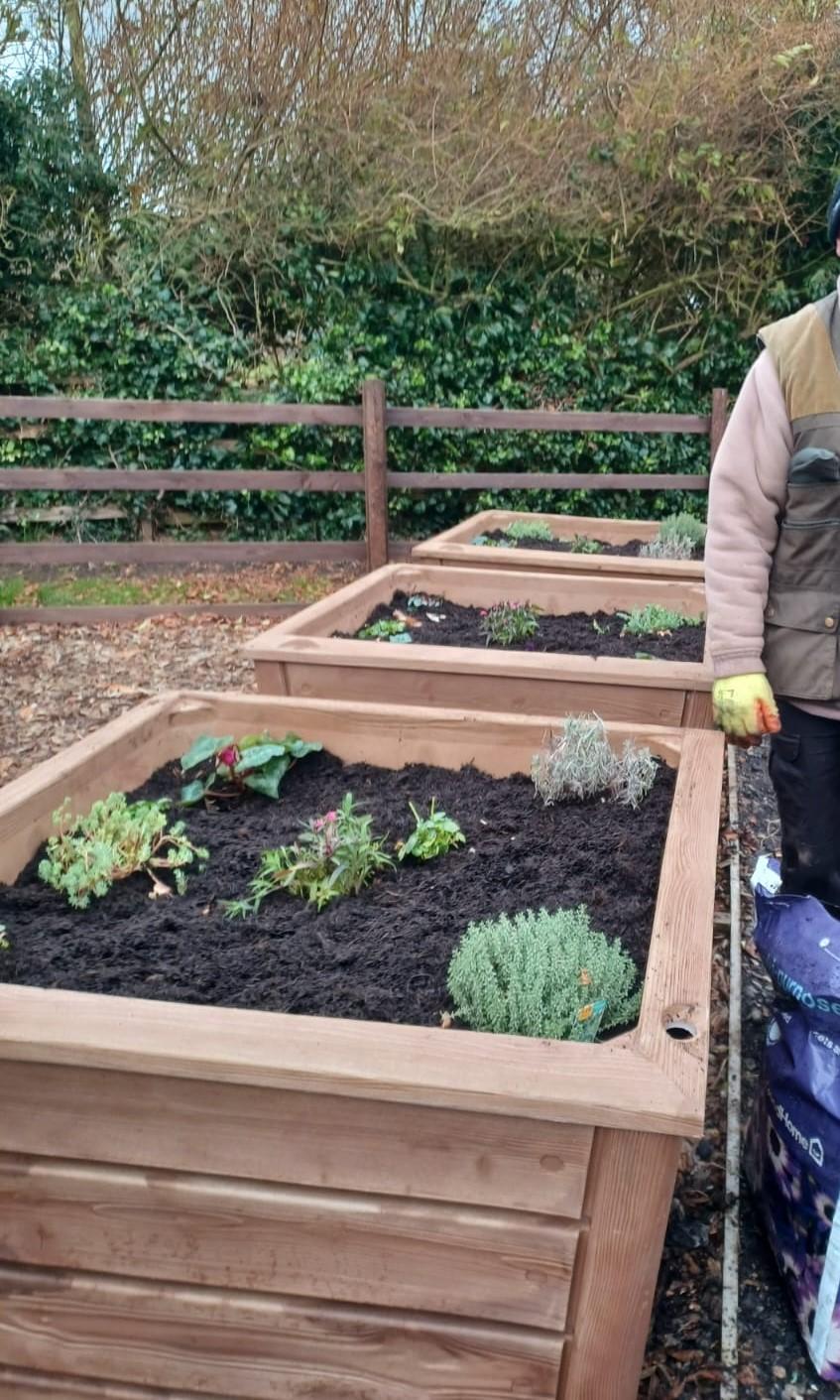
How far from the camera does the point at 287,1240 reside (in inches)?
48.1

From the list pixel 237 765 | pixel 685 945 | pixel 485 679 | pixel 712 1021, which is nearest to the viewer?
pixel 685 945

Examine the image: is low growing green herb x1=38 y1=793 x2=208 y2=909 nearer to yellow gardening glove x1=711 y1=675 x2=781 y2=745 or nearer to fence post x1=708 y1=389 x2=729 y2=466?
yellow gardening glove x1=711 y1=675 x2=781 y2=745

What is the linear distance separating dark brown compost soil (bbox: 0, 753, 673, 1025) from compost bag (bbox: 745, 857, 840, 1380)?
237 millimetres

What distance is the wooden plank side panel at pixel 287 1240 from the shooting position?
1178mm

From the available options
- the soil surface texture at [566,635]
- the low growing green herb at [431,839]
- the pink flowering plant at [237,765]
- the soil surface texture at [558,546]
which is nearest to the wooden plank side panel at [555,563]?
the soil surface texture at [566,635]

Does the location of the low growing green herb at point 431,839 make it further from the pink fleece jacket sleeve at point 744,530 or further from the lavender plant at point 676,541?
the lavender plant at point 676,541

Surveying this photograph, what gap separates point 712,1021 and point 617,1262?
1.44 metres

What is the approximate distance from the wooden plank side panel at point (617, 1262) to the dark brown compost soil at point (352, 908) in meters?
0.38

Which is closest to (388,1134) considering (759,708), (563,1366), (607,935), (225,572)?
(563,1366)

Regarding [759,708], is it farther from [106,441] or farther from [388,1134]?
[106,441]

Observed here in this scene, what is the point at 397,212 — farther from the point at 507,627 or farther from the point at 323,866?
the point at 323,866

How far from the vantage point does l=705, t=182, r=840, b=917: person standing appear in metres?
1.89

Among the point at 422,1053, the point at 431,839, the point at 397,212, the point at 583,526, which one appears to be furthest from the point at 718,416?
the point at 422,1053

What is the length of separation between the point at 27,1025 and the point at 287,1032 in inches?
12.5
